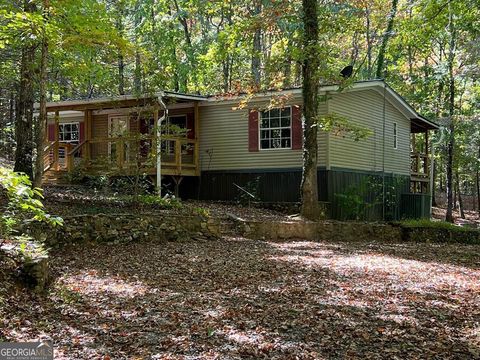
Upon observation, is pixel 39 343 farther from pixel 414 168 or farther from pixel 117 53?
pixel 414 168

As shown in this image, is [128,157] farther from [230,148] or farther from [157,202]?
[230,148]

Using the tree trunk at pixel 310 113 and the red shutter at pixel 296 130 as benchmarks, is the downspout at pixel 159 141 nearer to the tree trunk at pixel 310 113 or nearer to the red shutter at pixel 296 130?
the tree trunk at pixel 310 113

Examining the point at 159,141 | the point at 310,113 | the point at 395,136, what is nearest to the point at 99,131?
the point at 159,141

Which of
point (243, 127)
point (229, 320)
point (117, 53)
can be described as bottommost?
point (229, 320)

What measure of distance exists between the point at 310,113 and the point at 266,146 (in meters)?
3.31

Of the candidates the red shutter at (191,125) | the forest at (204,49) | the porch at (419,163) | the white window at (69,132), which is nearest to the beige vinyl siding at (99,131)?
the forest at (204,49)

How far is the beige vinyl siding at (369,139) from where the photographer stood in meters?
15.7

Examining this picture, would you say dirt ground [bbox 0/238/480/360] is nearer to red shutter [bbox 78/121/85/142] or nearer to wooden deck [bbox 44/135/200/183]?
wooden deck [bbox 44/135/200/183]

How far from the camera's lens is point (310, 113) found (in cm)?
1300

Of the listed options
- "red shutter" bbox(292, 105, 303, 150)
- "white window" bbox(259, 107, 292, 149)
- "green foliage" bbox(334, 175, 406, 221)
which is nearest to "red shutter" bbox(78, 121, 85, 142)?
"white window" bbox(259, 107, 292, 149)

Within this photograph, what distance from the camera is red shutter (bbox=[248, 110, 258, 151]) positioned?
1603cm

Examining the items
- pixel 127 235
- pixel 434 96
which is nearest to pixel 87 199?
pixel 127 235

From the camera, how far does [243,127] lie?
16297 mm

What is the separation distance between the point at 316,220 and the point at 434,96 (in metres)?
15.8
